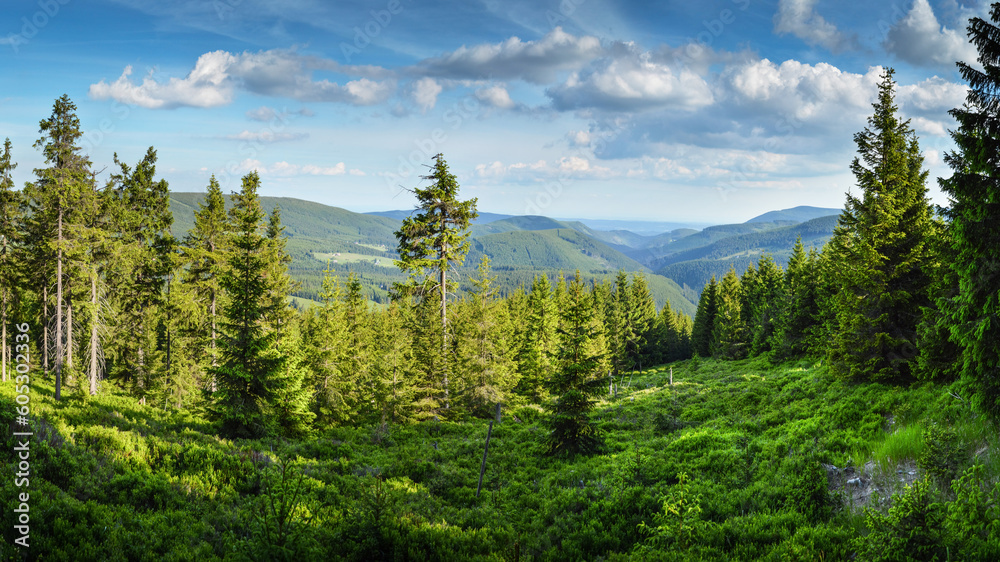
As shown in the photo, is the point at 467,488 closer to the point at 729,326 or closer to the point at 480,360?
the point at 480,360

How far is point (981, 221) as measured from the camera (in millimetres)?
9594

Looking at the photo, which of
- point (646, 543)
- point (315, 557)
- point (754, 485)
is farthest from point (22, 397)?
point (754, 485)

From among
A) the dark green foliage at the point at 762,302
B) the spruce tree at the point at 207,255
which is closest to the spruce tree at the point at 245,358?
the spruce tree at the point at 207,255

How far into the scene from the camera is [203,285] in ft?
89.9

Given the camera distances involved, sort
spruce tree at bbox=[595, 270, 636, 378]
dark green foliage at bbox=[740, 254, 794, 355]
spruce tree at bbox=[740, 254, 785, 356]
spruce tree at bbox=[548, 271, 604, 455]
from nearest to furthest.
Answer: spruce tree at bbox=[548, 271, 604, 455]
dark green foliage at bbox=[740, 254, 794, 355]
spruce tree at bbox=[740, 254, 785, 356]
spruce tree at bbox=[595, 270, 636, 378]

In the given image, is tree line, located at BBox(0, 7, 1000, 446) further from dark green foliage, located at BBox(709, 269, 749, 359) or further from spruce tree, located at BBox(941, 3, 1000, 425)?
dark green foliage, located at BBox(709, 269, 749, 359)

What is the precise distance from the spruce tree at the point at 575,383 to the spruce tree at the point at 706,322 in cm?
5451

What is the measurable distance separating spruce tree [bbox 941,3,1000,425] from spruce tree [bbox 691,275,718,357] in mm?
59036

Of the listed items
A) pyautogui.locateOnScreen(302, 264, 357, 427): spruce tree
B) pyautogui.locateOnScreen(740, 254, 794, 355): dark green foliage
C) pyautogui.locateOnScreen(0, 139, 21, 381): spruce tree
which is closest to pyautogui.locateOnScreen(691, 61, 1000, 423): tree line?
pyautogui.locateOnScreen(740, 254, 794, 355): dark green foliage

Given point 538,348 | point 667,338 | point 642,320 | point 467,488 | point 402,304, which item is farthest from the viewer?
point 667,338

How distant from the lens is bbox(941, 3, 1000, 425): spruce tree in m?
9.12

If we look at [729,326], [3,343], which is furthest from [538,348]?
[3,343]

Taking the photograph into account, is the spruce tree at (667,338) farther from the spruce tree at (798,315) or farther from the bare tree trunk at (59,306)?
the bare tree trunk at (59,306)

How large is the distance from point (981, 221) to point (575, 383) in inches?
Result: 481
